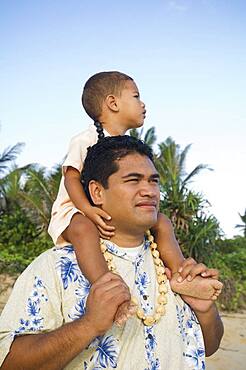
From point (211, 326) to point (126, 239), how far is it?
59cm

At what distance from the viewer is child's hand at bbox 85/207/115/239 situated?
2123 mm

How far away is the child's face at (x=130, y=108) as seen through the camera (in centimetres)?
266

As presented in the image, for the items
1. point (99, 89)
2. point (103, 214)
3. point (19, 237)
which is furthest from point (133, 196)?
point (19, 237)

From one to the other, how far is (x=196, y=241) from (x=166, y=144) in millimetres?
4140

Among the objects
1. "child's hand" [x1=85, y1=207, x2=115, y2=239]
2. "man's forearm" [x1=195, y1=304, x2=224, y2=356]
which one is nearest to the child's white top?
"child's hand" [x1=85, y1=207, x2=115, y2=239]

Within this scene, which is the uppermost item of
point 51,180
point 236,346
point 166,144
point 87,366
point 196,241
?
point 166,144

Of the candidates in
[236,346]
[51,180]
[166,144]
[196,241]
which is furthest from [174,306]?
[166,144]

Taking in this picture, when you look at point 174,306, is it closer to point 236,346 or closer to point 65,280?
point 65,280

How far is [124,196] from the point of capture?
2.09 m

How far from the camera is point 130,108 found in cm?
268

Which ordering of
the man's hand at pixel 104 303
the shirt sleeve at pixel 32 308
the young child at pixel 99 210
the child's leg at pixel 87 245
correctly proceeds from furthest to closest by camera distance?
1. the young child at pixel 99 210
2. the child's leg at pixel 87 245
3. the shirt sleeve at pixel 32 308
4. the man's hand at pixel 104 303

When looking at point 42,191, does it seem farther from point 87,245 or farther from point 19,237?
point 87,245

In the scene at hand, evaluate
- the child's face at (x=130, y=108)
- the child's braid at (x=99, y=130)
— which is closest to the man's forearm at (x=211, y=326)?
the child's braid at (x=99, y=130)

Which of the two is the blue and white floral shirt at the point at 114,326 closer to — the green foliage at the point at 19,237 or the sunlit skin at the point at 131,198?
the sunlit skin at the point at 131,198
